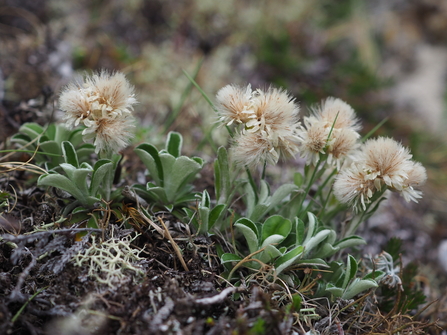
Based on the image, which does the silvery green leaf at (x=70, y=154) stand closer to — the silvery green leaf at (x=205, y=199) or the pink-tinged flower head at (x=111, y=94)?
the pink-tinged flower head at (x=111, y=94)

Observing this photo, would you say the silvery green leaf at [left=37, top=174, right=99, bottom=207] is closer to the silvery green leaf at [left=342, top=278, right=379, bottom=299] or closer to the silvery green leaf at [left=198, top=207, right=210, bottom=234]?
the silvery green leaf at [left=198, top=207, right=210, bottom=234]

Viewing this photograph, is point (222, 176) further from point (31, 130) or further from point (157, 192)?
point (31, 130)

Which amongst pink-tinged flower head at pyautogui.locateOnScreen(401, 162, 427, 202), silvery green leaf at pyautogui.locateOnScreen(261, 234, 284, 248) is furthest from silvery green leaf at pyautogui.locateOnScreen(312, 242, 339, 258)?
pink-tinged flower head at pyautogui.locateOnScreen(401, 162, 427, 202)

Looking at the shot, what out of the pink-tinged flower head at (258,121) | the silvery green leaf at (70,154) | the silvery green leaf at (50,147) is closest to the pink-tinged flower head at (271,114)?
the pink-tinged flower head at (258,121)

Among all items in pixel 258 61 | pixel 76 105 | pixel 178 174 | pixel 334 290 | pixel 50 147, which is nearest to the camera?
pixel 76 105

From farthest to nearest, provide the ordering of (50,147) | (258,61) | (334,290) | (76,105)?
1. (258,61)
2. (50,147)
3. (334,290)
4. (76,105)

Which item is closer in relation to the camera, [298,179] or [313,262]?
[313,262]

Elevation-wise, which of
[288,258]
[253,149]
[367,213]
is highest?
[253,149]

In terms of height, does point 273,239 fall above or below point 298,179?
below

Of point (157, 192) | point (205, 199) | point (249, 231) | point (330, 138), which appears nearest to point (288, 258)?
point (249, 231)
